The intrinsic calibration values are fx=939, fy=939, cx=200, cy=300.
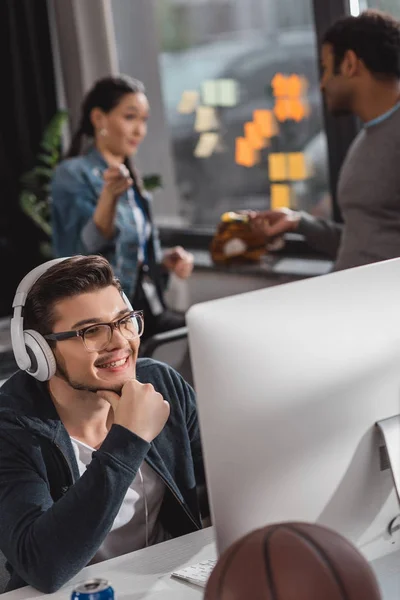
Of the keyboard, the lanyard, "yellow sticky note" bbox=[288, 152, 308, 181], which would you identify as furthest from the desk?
"yellow sticky note" bbox=[288, 152, 308, 181]

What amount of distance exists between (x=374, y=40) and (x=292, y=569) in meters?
2.23

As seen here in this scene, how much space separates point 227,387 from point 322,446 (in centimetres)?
16

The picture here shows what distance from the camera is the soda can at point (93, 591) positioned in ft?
3.57

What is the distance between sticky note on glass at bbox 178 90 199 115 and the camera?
15.0 feet

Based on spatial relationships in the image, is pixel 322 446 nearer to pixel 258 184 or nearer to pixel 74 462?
pixel 74 462

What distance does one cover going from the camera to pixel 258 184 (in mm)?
4340

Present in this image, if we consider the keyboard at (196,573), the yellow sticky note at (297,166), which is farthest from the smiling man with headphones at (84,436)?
the yellow sticky note at (297,166)

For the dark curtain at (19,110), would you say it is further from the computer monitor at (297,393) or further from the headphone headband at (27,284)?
the computer monitor at (297,393)

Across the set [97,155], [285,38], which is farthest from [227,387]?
[285,38]

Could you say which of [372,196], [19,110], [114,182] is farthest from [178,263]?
[19,110]

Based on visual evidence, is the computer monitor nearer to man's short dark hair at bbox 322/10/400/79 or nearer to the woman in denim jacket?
man's short dark hair at bbox 322/10/400/79

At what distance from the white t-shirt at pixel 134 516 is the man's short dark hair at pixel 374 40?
5.64 feet

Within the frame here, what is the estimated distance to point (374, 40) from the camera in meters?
2.86

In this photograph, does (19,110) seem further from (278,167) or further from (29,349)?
(29,349)
